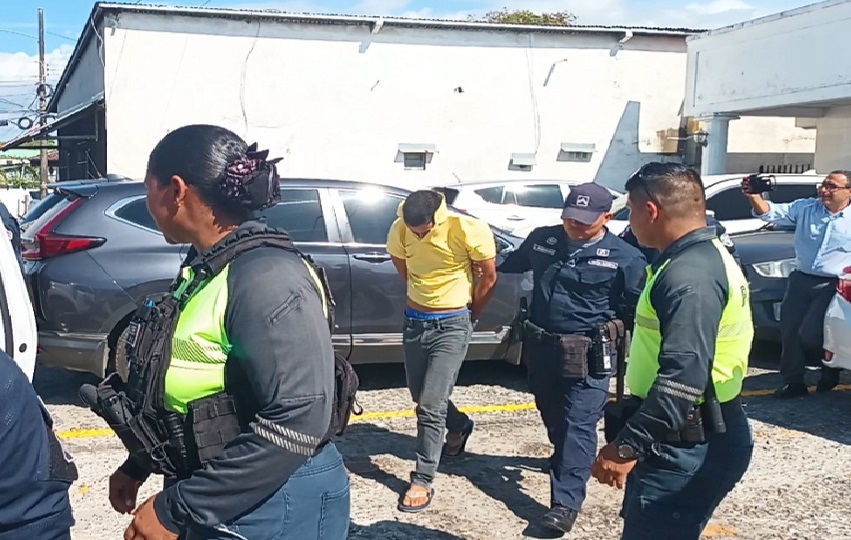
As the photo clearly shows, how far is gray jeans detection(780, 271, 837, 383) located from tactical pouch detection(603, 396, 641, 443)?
3.93m

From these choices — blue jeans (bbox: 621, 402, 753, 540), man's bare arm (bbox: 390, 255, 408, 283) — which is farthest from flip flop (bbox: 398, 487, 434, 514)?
blue jeans (bbox: 621, 402, 753, 540)

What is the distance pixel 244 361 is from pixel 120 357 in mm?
636

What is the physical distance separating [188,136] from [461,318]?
285 cm

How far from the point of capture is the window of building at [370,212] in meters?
6.51

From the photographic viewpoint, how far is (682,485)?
107 inches

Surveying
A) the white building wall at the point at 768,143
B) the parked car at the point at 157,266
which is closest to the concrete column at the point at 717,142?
the white building wall at the point at 768,143

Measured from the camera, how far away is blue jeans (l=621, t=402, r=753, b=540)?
2.72 metres

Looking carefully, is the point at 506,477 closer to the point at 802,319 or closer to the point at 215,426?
the point at 802,319

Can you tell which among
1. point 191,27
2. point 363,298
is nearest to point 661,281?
point 363,298

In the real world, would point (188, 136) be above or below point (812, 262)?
above

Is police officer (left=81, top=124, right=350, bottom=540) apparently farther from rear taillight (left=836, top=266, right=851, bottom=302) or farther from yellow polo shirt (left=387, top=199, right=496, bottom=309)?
rear taillight (left=836, top=266, right=851, bottom=302)

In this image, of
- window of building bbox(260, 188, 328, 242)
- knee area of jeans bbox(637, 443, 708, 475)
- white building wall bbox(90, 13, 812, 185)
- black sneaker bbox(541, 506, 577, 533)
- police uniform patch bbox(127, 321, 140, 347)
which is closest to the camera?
police uniform patch bbox(127, 321, 140, 347)

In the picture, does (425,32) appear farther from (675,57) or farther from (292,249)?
(292,249)

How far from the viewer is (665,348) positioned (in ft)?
8.54
